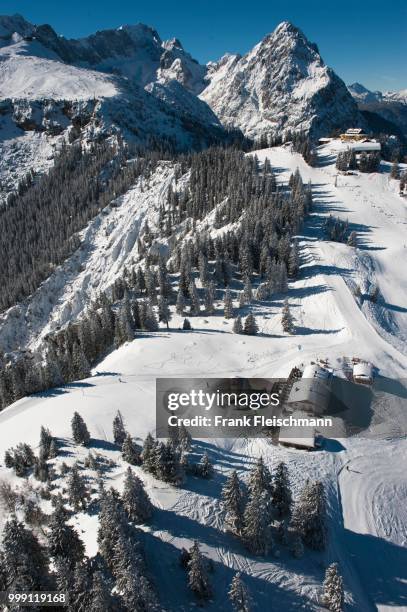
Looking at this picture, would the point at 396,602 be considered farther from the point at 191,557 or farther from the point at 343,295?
the point at 343,295

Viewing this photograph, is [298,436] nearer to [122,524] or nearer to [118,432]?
[118,432]

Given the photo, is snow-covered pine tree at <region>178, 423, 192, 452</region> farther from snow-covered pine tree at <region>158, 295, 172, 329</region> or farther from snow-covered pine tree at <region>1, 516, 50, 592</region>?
snow-covered pine tree at <region>158, 295, 172, 329</region>

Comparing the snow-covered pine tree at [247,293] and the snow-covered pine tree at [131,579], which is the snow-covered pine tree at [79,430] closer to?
the snow-covered pine tree at [131,579]

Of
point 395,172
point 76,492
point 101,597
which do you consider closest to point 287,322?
point 76,492

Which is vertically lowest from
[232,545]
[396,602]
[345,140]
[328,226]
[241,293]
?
[396,602]

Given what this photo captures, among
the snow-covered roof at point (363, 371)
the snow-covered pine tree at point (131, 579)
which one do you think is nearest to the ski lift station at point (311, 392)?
the snow-covered roof at point (363, 371)

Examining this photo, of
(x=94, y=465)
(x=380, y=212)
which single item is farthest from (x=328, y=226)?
(x=94, y=465)

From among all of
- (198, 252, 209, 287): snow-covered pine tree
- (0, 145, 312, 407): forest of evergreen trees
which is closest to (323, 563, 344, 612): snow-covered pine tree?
(0, 145, 312, 407): forest of evergreen trees

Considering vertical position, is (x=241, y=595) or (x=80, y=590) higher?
(x=80, y=590)
